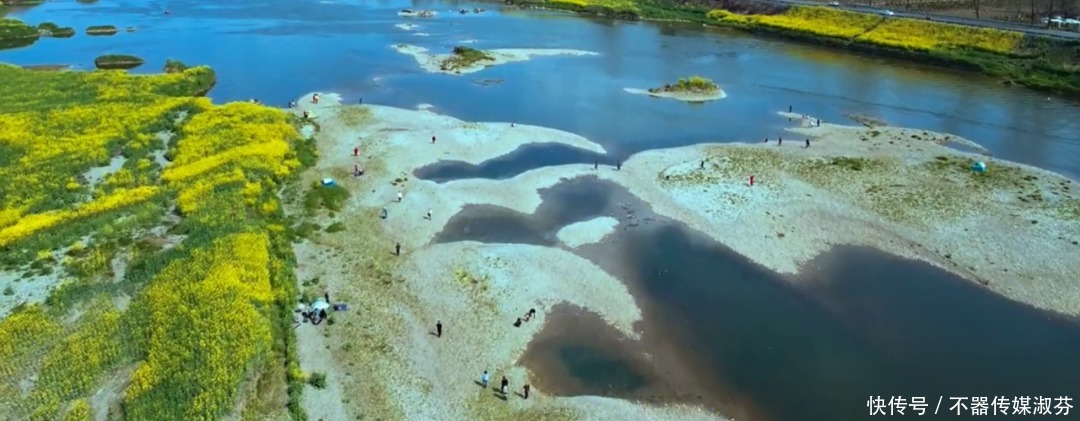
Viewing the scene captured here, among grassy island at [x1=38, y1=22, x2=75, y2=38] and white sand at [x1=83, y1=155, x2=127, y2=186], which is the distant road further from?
grassy island at [x1=38, y1=22, x2=75, y2=38]

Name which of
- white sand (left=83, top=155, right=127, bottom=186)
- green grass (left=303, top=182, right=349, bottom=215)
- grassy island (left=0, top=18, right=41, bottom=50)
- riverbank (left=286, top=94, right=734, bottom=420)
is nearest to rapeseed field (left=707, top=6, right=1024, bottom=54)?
riverbank (left=286, top=94, right=734, bottom=420)

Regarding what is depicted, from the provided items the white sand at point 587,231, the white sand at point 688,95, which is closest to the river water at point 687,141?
the white sand at point 587,231

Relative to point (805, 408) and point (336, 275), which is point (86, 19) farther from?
point (805, 408)

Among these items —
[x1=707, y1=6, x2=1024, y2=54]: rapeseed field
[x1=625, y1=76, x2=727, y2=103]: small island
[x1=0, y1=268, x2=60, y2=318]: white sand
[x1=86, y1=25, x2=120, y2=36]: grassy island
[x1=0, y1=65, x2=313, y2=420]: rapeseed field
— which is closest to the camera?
[x1=0, y1=65, x2=313, y2=420]: rapeseed field

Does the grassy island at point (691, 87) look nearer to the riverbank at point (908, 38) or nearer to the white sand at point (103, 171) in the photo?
the riverbank at point (908, 38)

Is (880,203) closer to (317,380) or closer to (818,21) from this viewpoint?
(317,380)

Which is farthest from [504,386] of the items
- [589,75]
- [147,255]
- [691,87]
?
[589,75]

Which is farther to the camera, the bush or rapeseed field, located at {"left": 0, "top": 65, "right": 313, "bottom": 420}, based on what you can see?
the bush

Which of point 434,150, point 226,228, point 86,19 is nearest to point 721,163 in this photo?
point 434,150
